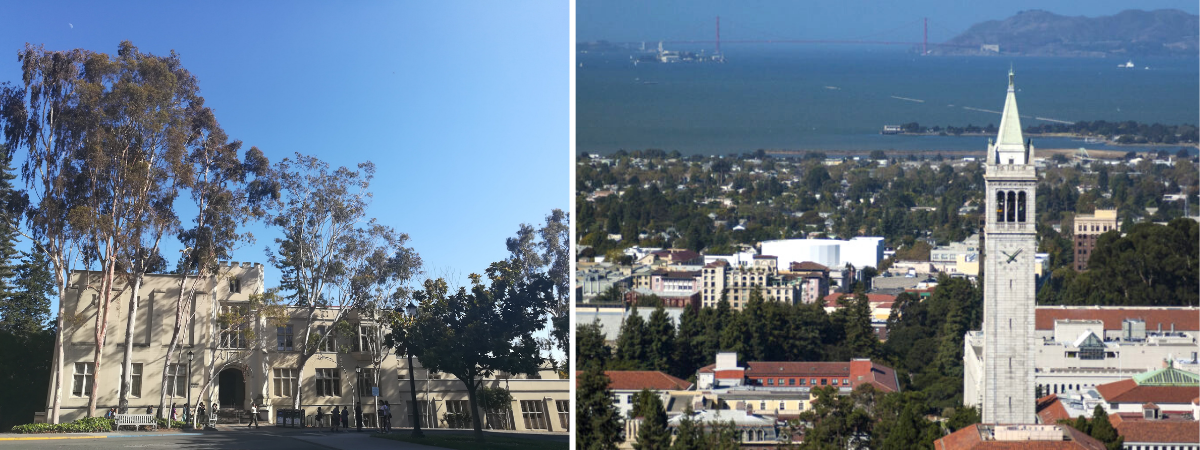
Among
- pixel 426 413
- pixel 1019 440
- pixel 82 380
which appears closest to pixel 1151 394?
pixel 1019 440

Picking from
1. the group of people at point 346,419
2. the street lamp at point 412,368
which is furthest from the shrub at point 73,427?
the street lamp at point 412,368

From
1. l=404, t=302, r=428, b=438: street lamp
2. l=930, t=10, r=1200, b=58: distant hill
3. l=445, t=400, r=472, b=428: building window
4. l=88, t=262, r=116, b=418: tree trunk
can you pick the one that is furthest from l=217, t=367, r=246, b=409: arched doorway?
l=930, t=10, r=1200, b=58: distant hill

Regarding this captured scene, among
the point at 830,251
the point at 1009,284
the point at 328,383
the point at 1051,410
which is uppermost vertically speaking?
the point at 830,251

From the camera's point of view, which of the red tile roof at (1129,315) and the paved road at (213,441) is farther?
the red tile roof at (1129,315)

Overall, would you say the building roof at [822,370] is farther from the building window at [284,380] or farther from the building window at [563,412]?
the building window at [284,380]

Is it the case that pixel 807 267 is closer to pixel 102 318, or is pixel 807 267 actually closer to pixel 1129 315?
pixel 1129 315

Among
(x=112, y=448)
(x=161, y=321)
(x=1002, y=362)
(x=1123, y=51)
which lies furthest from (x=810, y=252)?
(x=112, y=448)
